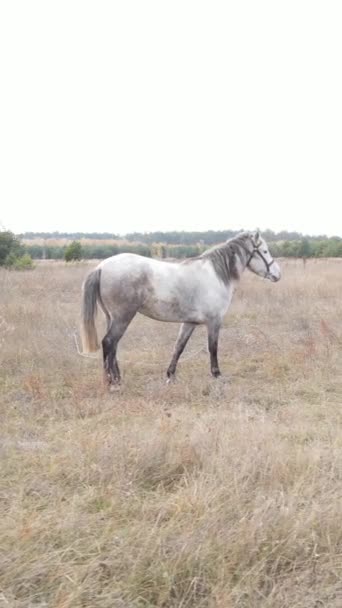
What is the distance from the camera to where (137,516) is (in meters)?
2.64

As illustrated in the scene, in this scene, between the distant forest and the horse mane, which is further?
the distant forest

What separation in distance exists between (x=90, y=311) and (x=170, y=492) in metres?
3.14

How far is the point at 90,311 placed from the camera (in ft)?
19.3

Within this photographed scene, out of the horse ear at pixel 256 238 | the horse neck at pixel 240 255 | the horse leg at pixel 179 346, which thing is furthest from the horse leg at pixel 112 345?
the horse ear at pixel 256 238

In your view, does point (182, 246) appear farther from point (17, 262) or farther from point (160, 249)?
point (17, 262)

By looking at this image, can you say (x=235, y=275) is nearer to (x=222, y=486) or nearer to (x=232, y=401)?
(x=232, y=401)

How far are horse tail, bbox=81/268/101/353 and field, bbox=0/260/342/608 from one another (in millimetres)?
434

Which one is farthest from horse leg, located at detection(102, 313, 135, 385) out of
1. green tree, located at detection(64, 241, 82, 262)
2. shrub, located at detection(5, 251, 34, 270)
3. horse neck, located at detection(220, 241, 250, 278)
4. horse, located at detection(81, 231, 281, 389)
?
green tree, located at detection(64, 241, 82, 262)

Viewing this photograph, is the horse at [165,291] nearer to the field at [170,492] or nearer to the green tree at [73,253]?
the field at [170,492]

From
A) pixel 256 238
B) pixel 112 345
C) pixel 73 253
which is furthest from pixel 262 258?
pixel 73 253

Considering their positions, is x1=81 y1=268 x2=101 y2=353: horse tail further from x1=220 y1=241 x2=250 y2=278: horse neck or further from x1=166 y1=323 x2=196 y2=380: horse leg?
x1=220 y1=241 x2=250 y2=278: horse neck

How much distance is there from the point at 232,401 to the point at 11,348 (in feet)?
10.4

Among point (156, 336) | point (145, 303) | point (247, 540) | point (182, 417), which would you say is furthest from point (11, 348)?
point (247, 540)

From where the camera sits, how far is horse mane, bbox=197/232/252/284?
649 cm
